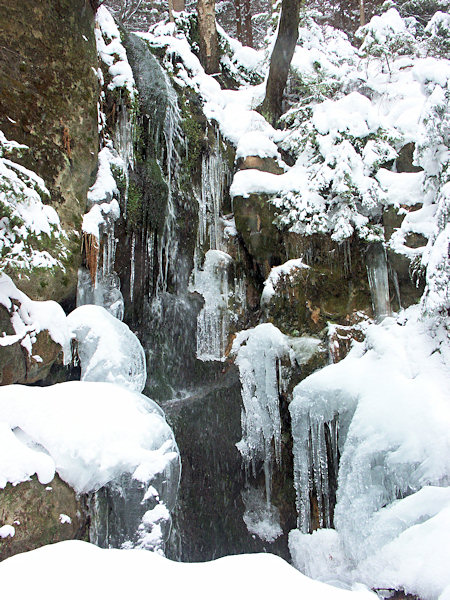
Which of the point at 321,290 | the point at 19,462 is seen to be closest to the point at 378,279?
the point at 321,290

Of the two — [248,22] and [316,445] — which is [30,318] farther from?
[248,22]

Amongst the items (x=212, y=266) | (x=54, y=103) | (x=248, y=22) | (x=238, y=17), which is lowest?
(x=212, y=266)

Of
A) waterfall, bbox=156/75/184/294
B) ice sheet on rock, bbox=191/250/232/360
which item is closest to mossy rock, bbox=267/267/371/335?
ice sheet on rock, bbox=191/250/232/360

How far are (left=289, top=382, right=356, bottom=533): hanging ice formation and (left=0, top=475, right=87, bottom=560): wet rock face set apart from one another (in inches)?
120

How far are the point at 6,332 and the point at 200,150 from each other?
17.2ft

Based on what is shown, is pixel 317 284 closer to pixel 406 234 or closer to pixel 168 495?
pixel 406 234

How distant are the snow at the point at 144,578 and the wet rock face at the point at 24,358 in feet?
10.6

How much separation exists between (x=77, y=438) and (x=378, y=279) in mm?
5456

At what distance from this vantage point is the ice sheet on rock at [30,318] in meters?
4.70

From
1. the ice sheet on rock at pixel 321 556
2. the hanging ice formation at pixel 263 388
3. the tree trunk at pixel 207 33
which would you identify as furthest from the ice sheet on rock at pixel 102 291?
the tree trunk at pixel 207 33

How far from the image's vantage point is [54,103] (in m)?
5.92

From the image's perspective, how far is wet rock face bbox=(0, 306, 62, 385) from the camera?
14.9ft

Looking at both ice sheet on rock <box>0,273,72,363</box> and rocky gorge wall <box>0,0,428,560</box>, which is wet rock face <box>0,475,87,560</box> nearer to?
ice sheet on rock <box>0,273,72,363</box>

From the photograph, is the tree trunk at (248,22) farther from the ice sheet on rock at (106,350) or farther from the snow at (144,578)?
the snow at (144,578)
